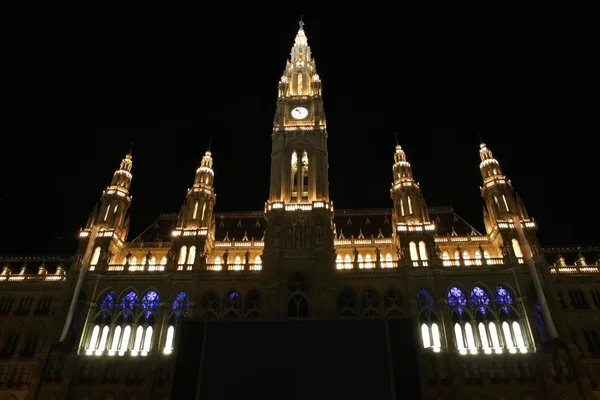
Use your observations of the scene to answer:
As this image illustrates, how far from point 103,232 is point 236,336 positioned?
3111 centimetres

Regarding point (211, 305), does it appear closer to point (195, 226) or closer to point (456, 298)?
point (195, 226)

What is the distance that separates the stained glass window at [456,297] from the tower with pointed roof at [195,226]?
2619 cm

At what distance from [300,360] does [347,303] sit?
20172mm

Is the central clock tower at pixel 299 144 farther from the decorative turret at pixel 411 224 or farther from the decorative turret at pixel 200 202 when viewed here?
the decorative turret at pixel 411 224

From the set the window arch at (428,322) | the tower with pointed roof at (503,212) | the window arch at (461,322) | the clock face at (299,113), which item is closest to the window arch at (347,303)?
the window arch at (428,322)

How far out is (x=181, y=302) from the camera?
4394cm

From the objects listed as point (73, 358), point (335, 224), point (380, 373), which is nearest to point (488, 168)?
point (335, 224)

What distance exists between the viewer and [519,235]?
45.3 metres

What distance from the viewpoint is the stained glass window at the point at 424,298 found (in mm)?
42250

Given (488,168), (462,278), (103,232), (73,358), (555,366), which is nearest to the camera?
(555,366)

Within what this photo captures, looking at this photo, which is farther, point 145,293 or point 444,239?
point 444,239

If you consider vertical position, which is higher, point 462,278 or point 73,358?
point 462,278

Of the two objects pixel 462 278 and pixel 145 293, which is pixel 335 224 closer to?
pixel 462 278

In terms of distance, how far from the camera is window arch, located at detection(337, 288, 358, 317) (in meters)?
42.4
